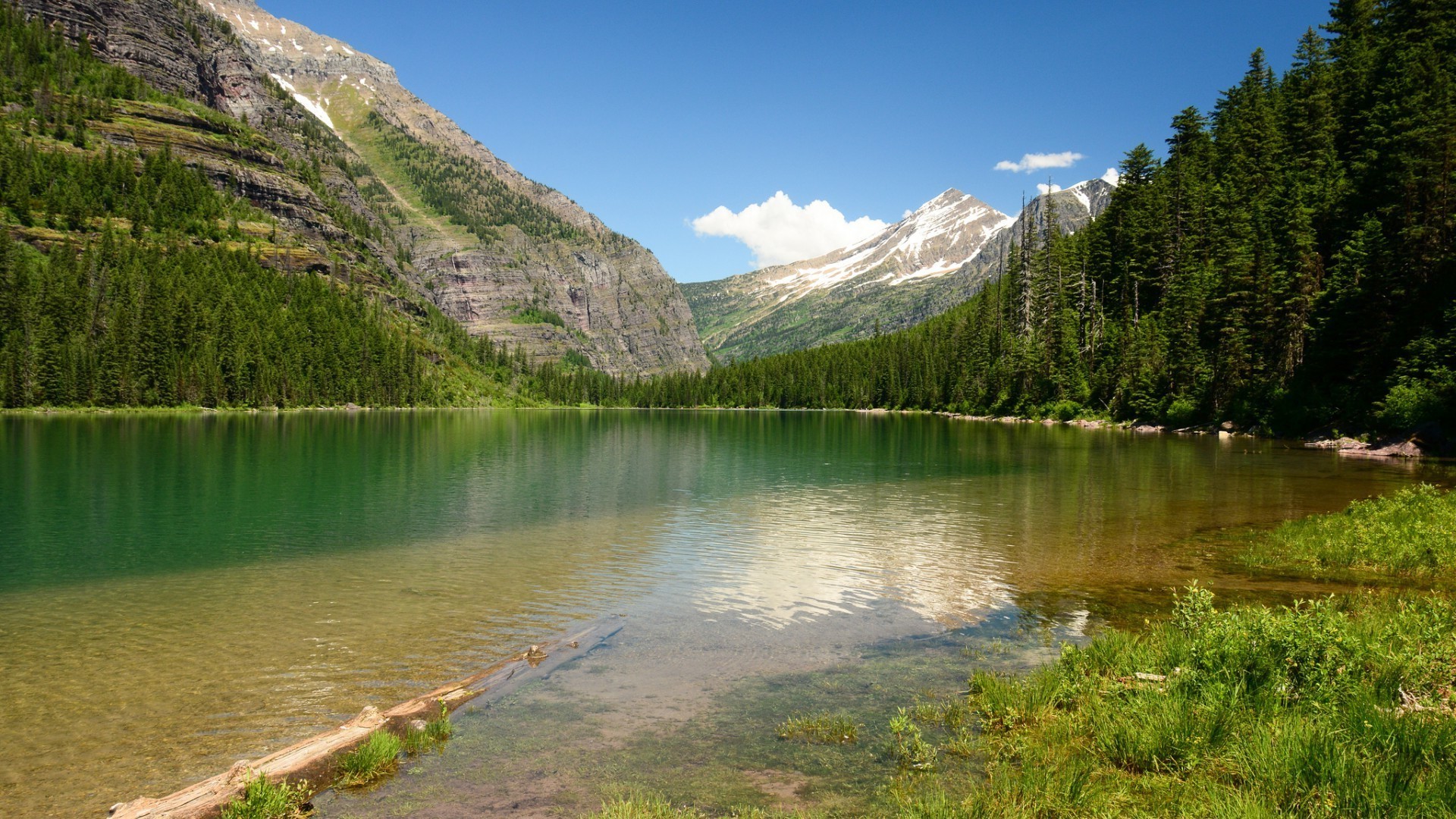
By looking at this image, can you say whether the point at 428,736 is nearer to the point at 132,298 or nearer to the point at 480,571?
the point at 480,571

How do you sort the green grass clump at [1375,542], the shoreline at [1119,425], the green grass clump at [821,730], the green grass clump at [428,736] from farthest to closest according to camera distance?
the shoreline at [1119,425] < the green grass clump at [1375,542] < the green grass clump at [821,730] < the green grass clump at [428,736]

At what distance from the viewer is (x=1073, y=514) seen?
32219 millimetres

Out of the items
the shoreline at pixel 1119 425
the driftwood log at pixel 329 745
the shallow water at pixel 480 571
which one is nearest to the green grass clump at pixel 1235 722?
the shallow water at pixel 480 571

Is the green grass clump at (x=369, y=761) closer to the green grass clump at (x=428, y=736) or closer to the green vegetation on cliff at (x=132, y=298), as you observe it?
the green grass clump at (x=428, y=736)

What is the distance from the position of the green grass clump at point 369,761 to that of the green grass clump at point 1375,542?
23267 millimetres

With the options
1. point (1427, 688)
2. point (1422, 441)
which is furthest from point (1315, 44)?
point (1427, 688)

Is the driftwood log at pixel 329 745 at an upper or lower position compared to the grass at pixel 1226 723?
lower

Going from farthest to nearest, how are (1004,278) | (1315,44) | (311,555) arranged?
(1004,278) → (1315,44) → (311,555)

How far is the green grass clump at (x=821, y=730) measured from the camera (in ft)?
35.3

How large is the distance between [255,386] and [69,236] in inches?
2168

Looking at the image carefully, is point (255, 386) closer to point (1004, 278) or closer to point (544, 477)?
point (544, 477)

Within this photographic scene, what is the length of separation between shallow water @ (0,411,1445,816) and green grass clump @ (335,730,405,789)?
1.46 meters

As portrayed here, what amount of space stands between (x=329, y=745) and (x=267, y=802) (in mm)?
1675

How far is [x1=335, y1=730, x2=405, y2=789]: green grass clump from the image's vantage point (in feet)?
31.1
